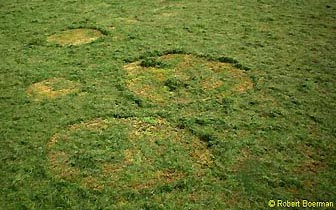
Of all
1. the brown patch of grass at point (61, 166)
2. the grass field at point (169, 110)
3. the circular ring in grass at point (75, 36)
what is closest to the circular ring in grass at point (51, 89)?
the grass field at point (169, 110)

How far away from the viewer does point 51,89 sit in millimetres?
5523

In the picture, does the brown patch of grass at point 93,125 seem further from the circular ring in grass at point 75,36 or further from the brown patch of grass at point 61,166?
the circular ring in grass at point 75,36

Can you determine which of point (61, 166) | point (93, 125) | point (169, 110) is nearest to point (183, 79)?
point (169, 110)

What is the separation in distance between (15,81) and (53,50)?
113 cm

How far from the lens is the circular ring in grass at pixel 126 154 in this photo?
398 centimetres

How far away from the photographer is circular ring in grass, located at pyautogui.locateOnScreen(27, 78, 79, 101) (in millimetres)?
5387

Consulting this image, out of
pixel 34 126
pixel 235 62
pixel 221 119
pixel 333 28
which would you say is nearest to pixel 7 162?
pixel 34 126

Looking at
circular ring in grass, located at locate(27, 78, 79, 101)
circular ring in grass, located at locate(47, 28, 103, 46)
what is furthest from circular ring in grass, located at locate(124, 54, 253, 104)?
circular ring in grass, located at locate(47, 28, 103, 46)

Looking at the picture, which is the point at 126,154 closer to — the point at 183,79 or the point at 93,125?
the point at 93,125

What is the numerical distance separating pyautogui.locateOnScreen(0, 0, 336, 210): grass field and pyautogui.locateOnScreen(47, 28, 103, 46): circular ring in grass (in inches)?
1.6

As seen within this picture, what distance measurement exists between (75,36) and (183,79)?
2707 mm

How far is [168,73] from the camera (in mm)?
5809

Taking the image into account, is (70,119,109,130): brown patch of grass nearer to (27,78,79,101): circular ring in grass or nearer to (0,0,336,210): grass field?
(0,0,336,210): grass field

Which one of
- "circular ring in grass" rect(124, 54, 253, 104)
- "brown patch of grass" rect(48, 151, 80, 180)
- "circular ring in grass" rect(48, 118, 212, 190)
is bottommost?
"brown patch of grass" rect(48, 151, 80, 180)
